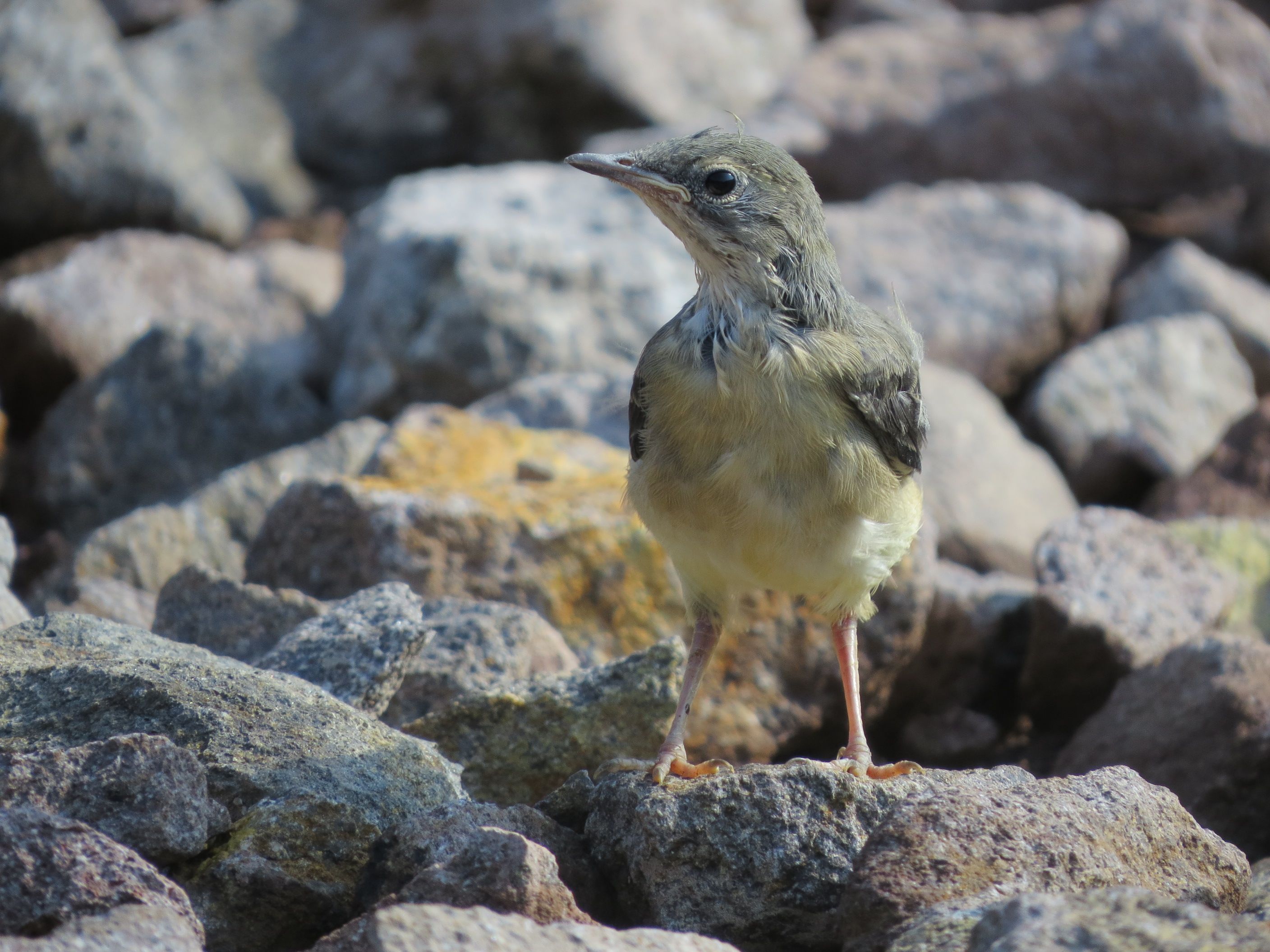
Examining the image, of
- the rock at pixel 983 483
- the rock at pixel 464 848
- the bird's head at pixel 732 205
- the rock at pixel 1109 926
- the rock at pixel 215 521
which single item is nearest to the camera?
the rock at pixel 1109 926

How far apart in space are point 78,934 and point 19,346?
26.6ft

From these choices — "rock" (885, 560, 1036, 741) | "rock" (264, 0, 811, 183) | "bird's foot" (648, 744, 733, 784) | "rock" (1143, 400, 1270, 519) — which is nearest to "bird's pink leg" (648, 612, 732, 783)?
"bird's foot" (648, 744, 733, 784)

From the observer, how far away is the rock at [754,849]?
14.8 ft

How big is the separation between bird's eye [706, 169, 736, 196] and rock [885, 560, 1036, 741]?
3142 mm

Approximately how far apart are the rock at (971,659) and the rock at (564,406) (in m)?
2.25

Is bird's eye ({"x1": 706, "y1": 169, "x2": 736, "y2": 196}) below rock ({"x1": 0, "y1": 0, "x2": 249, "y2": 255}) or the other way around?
the other way around

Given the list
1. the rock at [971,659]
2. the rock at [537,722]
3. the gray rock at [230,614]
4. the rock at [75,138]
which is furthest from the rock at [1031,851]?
the rock at [75,138]

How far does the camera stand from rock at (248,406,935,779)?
698 cm

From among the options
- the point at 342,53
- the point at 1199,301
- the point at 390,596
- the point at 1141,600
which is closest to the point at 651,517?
the point at 390,596

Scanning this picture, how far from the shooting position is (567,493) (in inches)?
296

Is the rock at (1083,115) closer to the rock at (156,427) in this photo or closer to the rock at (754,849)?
the rock at (156,427)

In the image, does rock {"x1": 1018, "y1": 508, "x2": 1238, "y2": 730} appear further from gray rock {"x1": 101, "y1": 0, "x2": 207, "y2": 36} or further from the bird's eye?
gray rock {"x1": 101, "y1": 0, "x2": 207, "y2": 36}

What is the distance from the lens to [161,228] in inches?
500

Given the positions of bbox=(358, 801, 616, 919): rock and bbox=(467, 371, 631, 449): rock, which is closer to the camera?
bbox=(358, 801, 616, 919): rock
